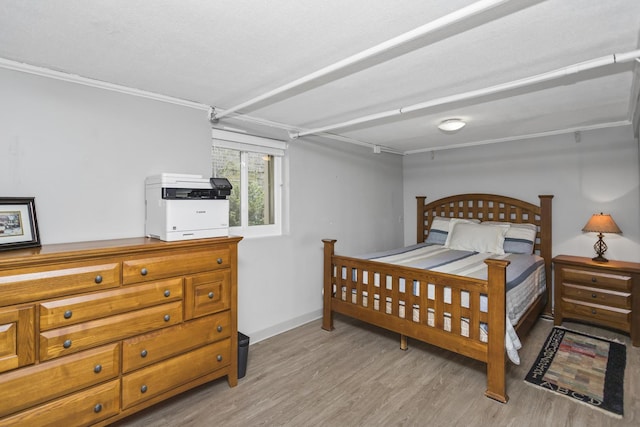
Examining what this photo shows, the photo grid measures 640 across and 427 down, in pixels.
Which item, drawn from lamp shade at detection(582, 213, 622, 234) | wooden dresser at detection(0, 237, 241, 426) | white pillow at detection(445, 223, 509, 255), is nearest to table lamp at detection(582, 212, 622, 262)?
lamp shade at detection(582, 213, 622, 234)

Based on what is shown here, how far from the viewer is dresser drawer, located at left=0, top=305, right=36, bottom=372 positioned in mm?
1541

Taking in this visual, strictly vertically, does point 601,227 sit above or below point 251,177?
below

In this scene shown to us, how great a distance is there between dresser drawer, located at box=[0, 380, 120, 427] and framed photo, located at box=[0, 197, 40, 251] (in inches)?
33.8

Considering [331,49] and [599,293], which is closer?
[331,49]

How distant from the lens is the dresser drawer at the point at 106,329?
1.68 metres

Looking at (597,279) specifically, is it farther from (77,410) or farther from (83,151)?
(83,151)

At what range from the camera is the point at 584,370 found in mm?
2615

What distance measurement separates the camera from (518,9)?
4.65 feet

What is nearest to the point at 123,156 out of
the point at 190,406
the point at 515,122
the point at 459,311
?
the point at 190,406

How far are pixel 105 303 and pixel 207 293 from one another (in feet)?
2.00

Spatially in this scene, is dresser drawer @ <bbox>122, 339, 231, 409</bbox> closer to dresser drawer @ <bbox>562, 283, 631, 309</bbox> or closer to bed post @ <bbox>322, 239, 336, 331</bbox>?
bed post @ <bbox>322, 239, 336, 331</bbox>

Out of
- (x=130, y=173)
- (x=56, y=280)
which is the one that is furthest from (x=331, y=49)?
(x=56, y=280)

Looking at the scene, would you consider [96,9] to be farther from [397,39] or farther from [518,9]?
[518,9]

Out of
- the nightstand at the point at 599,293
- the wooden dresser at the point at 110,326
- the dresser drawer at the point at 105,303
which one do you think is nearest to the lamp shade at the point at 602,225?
the nightstand at the point at 599,293
